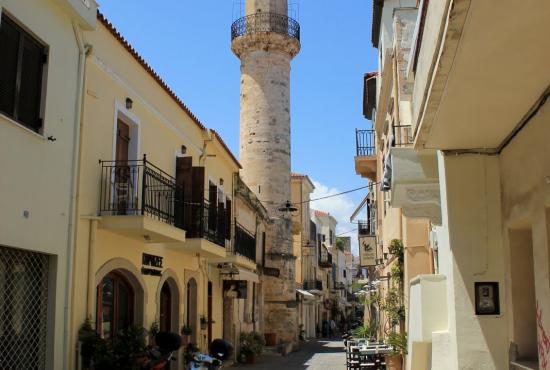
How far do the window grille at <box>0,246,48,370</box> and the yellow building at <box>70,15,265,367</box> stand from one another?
2.31 ft

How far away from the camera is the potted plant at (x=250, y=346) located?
72.2ft

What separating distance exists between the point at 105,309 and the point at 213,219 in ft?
18.5

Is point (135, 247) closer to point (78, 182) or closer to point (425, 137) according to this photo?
point (78, 182)

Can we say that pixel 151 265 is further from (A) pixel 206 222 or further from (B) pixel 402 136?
(B) pixel 402 136

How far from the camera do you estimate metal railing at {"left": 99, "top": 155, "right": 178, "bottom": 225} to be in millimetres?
11391

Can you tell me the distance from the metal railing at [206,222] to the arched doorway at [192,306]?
1.28m

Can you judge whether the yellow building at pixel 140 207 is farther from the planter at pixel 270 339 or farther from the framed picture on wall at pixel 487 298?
the planter at pixel 270 339

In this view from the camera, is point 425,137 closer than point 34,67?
Yes

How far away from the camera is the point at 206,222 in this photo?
16.7 metres

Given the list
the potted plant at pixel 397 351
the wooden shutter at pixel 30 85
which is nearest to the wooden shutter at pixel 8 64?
the wooden shutter at pixel 30 85

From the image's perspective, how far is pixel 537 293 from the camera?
5367 mm

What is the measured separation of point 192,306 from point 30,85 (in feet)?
31.2

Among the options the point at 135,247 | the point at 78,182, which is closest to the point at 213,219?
the point at 135,247

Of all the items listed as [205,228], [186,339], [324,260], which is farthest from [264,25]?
[324,260]
